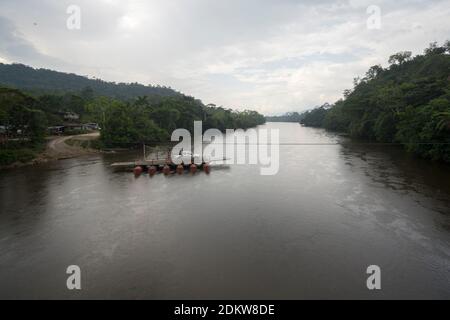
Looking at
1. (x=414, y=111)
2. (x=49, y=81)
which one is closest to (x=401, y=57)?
(x=414, y=111)

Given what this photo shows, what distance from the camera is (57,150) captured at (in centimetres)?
3572

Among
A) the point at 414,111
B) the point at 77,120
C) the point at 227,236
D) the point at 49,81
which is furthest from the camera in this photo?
the point at 49,81

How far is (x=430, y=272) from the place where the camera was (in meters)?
10.6

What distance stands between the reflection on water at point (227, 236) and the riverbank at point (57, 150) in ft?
20.3

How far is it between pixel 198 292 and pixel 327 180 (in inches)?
684

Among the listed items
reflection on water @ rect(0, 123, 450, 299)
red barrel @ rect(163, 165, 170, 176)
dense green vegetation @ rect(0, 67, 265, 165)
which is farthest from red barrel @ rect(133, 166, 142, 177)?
dense green vegetation @ rect(0, 67, 265, 165)

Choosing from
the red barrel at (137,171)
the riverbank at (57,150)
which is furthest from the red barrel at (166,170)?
the riverbank at (57,150)

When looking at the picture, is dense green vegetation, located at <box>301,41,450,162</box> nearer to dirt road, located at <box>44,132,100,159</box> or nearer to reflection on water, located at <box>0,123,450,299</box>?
reflection on water, located at <box>0,123,450,299</box>

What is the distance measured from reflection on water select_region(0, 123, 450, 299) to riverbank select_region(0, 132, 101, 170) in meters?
6.20

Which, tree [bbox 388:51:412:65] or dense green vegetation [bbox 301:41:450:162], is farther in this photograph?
tree [bbox 388:51:412:65]

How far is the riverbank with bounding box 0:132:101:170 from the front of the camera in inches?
1201

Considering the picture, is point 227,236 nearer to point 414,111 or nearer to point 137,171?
point 137,171

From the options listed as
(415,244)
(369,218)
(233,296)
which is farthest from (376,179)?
(233,296)

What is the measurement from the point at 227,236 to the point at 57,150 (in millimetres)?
30372
